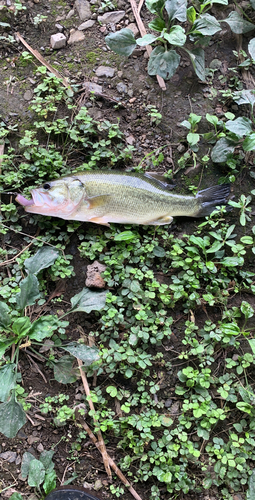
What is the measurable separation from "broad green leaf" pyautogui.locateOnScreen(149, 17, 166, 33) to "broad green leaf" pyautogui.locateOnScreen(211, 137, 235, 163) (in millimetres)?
1319

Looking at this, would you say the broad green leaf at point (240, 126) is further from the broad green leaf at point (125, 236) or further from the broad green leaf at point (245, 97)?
the broad green leaf at point (125, 236)

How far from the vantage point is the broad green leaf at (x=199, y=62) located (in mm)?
3805

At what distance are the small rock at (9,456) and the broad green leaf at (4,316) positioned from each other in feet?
3.82

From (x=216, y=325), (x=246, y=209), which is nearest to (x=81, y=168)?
(x=246, y=209)

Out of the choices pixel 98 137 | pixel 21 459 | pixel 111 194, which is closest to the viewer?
pixel 21 459

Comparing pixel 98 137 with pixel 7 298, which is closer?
pixel 7 298

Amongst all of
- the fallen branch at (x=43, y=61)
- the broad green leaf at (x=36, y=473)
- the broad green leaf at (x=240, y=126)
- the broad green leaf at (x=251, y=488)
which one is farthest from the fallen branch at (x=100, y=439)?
the fallen branch at (x=43, y=61)

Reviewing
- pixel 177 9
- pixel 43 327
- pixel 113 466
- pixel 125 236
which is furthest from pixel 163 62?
pixel 113 466

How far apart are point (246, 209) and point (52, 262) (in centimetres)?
205

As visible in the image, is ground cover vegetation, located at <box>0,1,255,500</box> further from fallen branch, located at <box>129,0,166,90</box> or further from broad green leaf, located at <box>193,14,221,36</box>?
fallen branch, located at <box>129,0,166,90</box>

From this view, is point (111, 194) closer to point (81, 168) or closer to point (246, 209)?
point (81, 168)

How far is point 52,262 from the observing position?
11.2 ft

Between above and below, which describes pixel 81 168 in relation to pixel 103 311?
above

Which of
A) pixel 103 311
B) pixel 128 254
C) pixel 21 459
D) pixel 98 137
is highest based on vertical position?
pixel 98 137
